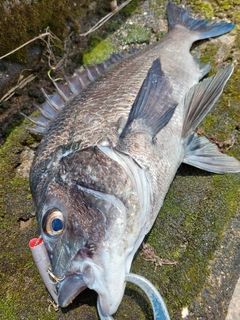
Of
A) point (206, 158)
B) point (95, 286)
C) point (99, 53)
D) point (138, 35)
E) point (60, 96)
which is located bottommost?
point (206, 158)

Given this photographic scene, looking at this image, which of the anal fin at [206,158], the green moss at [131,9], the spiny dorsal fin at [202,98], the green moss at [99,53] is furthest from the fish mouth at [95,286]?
the green moss at [131,9]

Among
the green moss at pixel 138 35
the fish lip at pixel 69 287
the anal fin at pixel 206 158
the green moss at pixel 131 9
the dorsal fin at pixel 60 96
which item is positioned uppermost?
the dorsal fin at pixel 60 96

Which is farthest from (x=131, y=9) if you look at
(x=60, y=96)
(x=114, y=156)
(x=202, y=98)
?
(x=114, y=156)

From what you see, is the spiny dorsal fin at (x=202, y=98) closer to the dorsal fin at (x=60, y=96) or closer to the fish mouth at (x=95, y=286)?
the dorsal fin at (x=60, y=96)

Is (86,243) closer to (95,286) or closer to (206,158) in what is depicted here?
(95,286)

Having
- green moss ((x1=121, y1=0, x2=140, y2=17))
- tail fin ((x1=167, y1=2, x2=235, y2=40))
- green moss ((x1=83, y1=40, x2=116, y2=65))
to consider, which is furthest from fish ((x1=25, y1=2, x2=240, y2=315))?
green moss ((x1=121, y1=0, x2=140, y2=17))

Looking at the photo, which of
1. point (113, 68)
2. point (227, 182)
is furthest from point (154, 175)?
point (113, 68)

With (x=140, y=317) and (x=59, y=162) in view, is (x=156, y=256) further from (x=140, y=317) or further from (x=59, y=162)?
(x=59, y=162)
